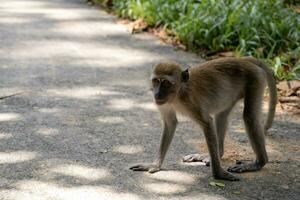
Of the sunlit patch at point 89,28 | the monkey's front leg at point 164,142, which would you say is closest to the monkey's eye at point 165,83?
the monkey's front leg at point 164,142

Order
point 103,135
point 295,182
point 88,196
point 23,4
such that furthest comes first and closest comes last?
point 23,4 < point 103,135 < point 295,182 < point 88,196

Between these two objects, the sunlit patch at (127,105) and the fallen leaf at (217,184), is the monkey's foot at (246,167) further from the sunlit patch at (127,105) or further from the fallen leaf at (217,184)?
the sunlit patch at (127,105)

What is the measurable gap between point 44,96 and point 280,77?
3.01 meters

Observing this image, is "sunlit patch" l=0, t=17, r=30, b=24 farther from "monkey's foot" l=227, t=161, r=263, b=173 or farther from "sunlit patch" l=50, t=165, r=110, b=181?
"monkey's foot" l=227, t=161, r=263, b=173

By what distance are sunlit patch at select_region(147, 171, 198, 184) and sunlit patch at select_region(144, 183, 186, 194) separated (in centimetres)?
11

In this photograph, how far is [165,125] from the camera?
18.5 ft

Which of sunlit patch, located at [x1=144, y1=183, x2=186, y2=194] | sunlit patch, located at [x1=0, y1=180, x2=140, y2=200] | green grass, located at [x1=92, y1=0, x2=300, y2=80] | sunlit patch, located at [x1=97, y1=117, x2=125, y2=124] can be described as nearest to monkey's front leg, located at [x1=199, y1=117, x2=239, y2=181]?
sunlit patch, located at [x1=144, y1=183, x2=186, y2=194]

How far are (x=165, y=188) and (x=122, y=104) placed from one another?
245 cm

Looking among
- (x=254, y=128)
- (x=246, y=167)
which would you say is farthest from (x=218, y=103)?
(x=246, y=167)

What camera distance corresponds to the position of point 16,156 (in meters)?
5.77

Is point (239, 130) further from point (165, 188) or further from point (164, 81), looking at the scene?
point (164, 81)

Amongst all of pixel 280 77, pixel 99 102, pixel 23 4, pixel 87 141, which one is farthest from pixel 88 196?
pixel 23 4

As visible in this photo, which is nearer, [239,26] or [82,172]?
[82,172]

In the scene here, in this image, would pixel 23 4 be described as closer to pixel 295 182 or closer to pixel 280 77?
pixel 280 77
